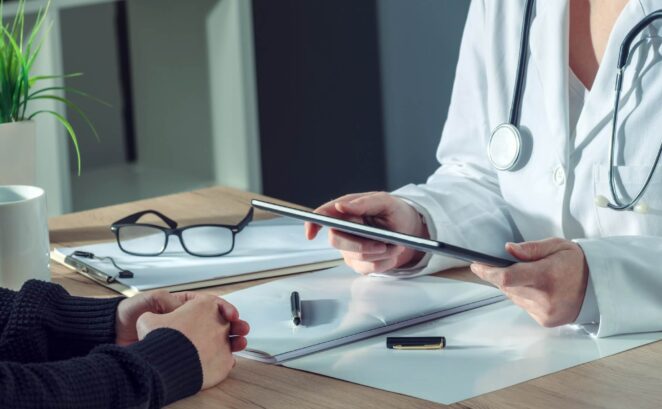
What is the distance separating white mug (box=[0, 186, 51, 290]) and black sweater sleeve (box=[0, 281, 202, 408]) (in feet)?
0.37

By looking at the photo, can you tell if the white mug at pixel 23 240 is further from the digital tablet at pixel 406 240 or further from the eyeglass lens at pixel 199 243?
the digital tablet at pixel 406 240

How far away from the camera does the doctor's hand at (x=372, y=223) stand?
1.38m

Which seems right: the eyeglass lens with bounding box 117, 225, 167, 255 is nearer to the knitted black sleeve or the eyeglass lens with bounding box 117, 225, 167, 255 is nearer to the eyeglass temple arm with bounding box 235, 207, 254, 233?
the eyeglass temple arm with bounding box 235, 207, 254, 233

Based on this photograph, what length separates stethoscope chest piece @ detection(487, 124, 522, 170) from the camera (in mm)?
1529

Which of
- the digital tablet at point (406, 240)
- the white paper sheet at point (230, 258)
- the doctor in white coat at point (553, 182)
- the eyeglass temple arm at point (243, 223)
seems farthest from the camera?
the eyeglass temple arm at point (243, 223)

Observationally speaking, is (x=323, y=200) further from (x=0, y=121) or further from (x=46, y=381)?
(x=46, y=381)

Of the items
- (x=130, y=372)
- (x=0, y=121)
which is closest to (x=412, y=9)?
(x=0, y=121)

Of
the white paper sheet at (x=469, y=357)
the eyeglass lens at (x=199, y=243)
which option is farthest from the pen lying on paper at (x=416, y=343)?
the eyeglass lens at (x=199, y=243)

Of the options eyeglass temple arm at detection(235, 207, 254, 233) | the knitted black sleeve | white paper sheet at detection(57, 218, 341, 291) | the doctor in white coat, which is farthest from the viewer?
eyeglass temple arm at detection(235, 207, 254, 233)

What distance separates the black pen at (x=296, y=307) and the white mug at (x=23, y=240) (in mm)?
343

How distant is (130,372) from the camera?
41.3 inches

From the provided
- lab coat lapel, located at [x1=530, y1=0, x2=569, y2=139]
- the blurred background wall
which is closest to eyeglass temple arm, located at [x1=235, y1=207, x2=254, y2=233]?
lab coat lapel, located at [x1=530, y1=0, x2=569, y2=139]

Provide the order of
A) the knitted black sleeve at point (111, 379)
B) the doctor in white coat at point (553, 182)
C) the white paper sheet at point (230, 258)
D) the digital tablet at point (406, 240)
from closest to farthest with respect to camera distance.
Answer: the knitted black sleeve at point (111, 379) → the digital tablet at point (406, 240) → the doctor in white coat at point (553, 182) → the white paper sheet at point (230, 258)

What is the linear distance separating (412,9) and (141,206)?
1389 mm
